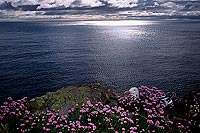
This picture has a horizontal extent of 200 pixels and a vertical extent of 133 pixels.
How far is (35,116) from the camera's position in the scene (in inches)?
448

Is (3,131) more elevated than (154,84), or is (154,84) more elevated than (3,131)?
(3,131)

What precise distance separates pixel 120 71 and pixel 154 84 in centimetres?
1785

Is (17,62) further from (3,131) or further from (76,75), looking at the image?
(3,131)

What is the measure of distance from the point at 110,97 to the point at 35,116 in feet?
18.3

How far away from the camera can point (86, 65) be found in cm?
9888

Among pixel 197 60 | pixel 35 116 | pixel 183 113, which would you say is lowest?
pixel 197 60

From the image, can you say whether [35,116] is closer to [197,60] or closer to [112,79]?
[112,79]

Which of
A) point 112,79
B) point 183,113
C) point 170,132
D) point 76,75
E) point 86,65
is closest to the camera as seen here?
point 170,132

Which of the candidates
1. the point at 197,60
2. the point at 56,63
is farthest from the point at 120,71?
the point at 197,60

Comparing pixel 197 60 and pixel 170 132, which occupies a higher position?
pixel 170 132

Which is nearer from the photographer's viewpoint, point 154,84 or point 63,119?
point 63,119

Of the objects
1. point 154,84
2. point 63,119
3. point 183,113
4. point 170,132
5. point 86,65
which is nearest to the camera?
point 63,119

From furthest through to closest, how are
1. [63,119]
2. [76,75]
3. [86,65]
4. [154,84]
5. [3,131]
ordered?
[86,65]
[76,75]
[154,84]
[63,119]
[3,131]

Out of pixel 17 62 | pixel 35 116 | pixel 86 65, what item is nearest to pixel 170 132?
pixel 35 116
